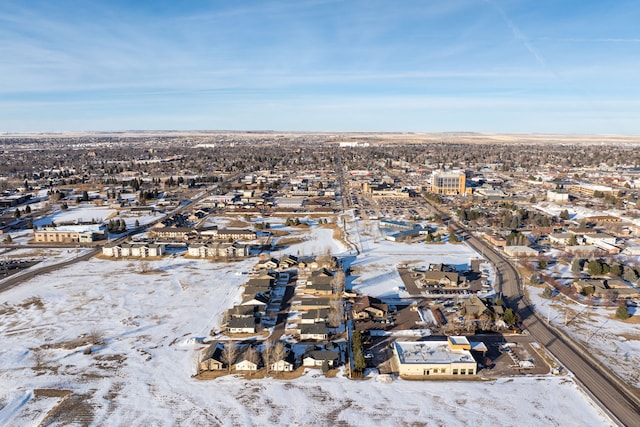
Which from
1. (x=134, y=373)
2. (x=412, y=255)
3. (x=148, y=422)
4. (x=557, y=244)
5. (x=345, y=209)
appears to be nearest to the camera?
(x=148, y=422)

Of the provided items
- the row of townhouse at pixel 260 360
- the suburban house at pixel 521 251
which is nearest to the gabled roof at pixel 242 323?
the row of townhouse at pixel 260 360

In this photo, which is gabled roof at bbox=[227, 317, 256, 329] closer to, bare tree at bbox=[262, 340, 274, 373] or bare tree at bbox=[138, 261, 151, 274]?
bare tree at bbox=[262, 340, 274, 373]

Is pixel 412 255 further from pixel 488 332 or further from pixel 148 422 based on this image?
pixel 148 422

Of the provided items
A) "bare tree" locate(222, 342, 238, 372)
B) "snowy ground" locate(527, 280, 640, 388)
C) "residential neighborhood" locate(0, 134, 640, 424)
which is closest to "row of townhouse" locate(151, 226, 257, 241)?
"residential neighborhood" locate(0, 134, 640, 424)

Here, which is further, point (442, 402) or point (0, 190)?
point (0, 190)

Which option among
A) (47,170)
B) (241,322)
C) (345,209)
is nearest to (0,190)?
(47,170)
